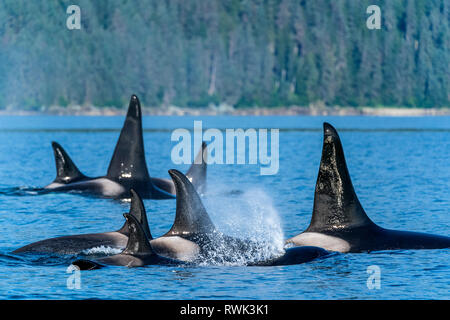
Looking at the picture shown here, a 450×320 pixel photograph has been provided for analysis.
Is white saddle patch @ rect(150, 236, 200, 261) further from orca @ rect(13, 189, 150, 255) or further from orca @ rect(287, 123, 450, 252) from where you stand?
orca @ rect(287, 123, 450, 252)

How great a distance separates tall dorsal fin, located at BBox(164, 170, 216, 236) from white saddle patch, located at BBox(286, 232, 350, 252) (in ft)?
6.33

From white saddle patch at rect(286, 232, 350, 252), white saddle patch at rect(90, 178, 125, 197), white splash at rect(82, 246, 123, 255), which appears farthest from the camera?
white saddle patch at rect(90, 178, 125, 197)

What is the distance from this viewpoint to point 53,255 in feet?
54.4

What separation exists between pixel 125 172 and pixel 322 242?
10199 millimetres

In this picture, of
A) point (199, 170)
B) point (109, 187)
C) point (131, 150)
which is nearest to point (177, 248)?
point (131, 150)

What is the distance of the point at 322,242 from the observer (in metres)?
16.7

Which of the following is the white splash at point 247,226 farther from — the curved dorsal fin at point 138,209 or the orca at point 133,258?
the curved dorsal fin at point 138,209

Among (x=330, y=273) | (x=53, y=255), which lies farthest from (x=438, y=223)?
(x=53, y=255)

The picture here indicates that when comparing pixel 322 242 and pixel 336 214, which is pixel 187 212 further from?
pixel 336 214

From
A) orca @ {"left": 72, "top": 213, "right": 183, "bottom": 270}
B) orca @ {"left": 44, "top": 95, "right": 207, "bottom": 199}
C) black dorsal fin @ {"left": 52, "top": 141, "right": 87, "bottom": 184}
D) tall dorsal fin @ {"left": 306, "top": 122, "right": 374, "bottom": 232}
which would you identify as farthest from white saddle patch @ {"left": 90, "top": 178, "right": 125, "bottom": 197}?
orca @ {"left": 72, "top": 213, "right": 183, "bottom": 270}

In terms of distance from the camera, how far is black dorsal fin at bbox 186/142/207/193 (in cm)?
2792

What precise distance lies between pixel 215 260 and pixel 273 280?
4.25 ft

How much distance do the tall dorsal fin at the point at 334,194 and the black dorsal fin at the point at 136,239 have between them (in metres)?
3.71

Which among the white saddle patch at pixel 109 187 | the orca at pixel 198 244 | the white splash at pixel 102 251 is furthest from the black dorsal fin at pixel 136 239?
the white saddle patch at pixel 109 187
